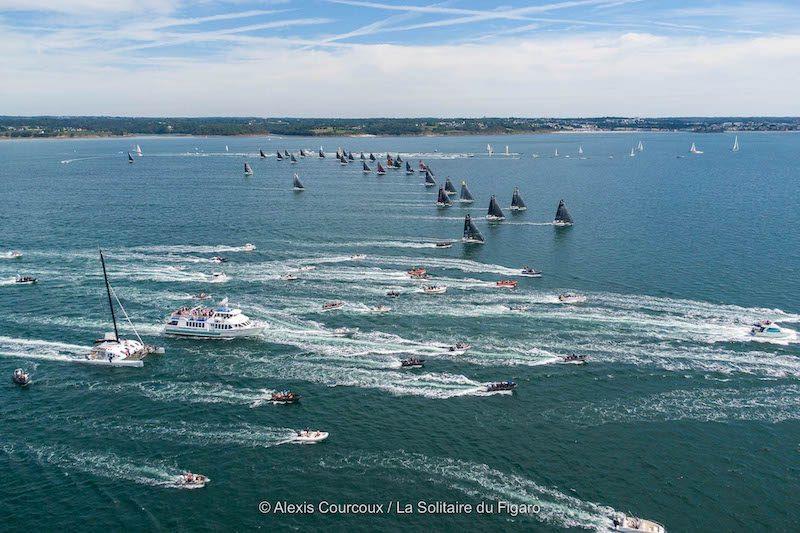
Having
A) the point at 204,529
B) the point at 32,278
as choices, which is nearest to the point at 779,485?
the point at 204,529

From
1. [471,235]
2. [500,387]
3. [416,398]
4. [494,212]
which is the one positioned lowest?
[416,398]

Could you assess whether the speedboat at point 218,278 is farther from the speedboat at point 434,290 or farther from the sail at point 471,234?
the sail at point 471,234

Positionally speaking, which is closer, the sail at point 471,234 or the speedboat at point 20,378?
the speedboat at point 20,378

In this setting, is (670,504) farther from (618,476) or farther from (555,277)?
(555,277)

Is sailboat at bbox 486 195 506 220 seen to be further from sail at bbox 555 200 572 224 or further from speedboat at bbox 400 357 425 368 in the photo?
speedboat at bbox 400 357 425 368

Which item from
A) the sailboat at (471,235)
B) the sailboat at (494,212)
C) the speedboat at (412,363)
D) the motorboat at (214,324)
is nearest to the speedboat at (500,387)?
the speedboat at (412,363)

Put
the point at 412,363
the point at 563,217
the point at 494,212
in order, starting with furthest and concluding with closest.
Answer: the point at 494,212, the point at 563,217, the point at 412,363

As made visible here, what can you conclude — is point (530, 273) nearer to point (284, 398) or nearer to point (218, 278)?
point (218, 278)

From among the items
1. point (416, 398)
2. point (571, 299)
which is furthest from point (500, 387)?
point (571, 299)
